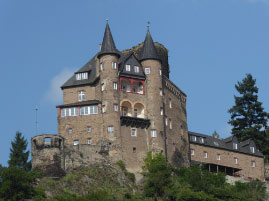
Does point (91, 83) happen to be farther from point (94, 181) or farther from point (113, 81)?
point (94, 181)

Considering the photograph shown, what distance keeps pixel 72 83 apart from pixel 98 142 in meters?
10.3

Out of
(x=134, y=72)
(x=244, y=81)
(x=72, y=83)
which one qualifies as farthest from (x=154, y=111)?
(x=244, y=81)

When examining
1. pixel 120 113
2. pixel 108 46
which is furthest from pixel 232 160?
pixel 108 46

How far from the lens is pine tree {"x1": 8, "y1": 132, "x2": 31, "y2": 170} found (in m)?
94.4

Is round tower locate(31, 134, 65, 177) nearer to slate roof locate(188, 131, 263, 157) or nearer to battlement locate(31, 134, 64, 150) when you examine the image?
battlement locate(31, 134, 64, 150)

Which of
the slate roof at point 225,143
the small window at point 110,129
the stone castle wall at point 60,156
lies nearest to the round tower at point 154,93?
the small window at point 110,129

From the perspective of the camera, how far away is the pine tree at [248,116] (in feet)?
375

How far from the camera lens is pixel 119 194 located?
82812 millimetres

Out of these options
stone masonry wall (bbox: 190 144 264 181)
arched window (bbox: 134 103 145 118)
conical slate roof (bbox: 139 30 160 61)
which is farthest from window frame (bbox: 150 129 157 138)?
stone masonry wall (bbox: 190 144 264 181)

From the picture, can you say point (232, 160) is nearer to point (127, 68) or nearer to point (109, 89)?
point (127, 68)

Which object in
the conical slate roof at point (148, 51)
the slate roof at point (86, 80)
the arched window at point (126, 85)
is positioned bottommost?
the arched window at point (126, 85)

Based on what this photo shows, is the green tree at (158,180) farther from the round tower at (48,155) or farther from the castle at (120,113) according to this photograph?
the round tower at (48,155)

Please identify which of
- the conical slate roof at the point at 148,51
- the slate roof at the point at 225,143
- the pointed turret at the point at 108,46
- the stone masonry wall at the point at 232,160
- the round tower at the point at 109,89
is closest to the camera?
the round tower at the point at 109,89

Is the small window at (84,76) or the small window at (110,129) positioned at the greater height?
the small window at (84,76)
